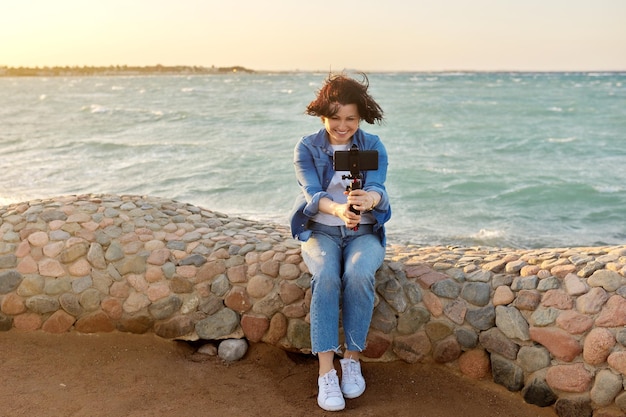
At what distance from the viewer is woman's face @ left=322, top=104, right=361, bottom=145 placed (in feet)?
12.0

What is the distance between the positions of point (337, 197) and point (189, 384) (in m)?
1.36

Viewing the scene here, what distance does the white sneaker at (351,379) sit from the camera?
3.50m

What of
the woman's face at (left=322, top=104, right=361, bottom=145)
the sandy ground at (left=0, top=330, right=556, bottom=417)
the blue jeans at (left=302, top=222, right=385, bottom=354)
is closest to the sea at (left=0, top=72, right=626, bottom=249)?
the woman's face at (left=322, top=104, right=361, bottom=145)

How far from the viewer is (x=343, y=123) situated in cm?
371

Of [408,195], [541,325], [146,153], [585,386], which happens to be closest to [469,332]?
[541,325]

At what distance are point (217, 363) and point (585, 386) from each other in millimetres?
2060

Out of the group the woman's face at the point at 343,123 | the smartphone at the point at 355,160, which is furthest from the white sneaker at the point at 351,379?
the woman's face at the point at 343,123

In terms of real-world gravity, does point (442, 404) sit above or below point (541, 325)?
below

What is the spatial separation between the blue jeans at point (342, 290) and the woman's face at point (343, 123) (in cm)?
61

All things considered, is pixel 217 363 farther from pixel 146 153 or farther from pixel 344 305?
pixel 146 153

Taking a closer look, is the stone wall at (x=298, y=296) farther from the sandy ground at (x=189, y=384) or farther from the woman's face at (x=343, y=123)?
the woman's face at (x=343, y=123)

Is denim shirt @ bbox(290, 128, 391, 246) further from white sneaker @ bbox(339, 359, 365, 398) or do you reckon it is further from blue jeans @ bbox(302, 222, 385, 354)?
white sneaker @ bbox(339, 359, 365, 398)

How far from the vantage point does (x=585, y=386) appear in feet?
11.1

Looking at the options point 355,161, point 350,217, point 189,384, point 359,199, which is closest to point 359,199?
point 359,199
